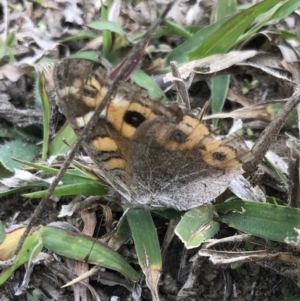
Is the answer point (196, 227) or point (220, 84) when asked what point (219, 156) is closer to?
point (196, 227)

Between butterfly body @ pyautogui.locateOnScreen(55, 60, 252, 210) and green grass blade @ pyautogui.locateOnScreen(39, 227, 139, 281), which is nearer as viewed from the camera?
butterfly body @ pyautogui.locateOnScreen(55, 60, 252, 210)

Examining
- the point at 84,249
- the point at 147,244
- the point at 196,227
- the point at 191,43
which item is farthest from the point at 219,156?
the point at 191,43

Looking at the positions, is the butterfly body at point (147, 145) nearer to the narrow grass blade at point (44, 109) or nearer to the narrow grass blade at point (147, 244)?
the narrow grass blade at point (147, 244)

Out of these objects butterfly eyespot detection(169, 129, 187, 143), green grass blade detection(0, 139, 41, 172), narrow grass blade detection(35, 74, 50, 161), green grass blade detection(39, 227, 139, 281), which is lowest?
green grass blade detection(39, 227, 139, 281)

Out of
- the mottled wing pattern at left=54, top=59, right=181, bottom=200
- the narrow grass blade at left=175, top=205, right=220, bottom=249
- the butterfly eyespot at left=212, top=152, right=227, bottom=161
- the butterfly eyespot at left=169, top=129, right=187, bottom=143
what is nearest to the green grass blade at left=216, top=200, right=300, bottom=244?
the narrow grass blade at left=175, top=205, right=220, bottom=249

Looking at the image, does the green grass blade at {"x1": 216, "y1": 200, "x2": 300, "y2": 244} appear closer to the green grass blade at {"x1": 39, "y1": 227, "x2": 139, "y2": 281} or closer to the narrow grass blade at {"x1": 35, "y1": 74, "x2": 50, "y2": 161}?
the green grass blade at {"x1": 39, "y1": 227, "x2": 139, "y2": 281}

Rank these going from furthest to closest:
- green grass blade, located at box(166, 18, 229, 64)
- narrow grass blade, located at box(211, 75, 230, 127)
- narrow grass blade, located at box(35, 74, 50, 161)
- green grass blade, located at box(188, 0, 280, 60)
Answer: green grass blade, located at box(166, 18, 229, 64), narrow grass blade, located at box(211, 75, 230, 127), green grass blade, located at box(188, 0, 280, 60), narrow grass blade, located at box(35, 74, 50, 161)

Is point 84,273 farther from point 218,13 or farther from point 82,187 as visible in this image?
point 218,13
